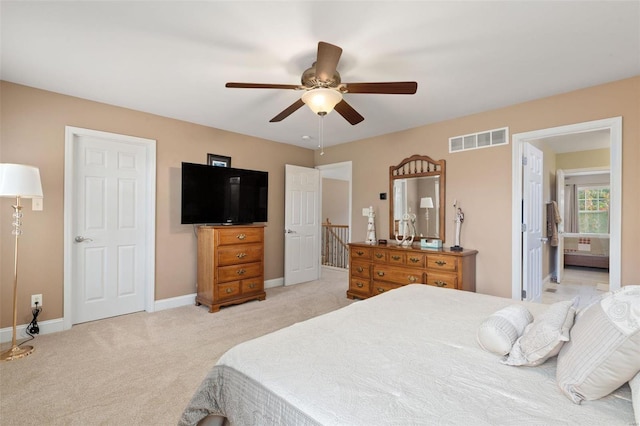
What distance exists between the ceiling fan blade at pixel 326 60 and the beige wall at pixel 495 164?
183 centimetres

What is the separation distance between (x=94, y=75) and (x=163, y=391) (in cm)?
270

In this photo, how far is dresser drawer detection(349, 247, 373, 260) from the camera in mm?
4035

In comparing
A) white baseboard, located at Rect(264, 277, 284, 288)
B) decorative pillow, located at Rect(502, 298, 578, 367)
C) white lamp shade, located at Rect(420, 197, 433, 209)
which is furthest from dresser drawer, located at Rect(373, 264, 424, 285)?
decorative pillow, located at Rect(502, 298, 578, 367)

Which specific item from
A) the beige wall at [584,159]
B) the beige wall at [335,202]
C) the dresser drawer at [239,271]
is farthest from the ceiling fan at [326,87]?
the beige wall at [335,202]

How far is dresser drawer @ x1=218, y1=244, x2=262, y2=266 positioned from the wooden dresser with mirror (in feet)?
4.38

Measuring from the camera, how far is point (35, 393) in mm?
1979

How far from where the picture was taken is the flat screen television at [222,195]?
3.74 meters

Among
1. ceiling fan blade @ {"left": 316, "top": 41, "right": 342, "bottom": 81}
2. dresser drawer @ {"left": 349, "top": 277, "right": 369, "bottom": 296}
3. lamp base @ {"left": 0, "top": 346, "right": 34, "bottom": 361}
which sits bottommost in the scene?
lamp base @ {"left": 0, "top": 346, "right": 34, "bottom": 361}

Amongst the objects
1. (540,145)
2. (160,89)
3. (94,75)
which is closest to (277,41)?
(160,89)

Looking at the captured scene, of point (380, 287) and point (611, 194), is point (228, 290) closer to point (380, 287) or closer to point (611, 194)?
point (380, 287)

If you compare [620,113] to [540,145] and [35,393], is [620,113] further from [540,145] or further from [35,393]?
[35,393]

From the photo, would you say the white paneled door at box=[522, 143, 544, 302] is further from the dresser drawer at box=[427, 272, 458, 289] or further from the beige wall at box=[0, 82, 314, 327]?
the beige wall at box=[0, 82, 314, 327]

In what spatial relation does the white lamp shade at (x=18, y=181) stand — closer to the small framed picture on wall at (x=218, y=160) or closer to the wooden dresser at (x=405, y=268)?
the small framed picture on wall at (x=218, y=160)

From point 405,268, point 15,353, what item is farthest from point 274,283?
point 15,353
